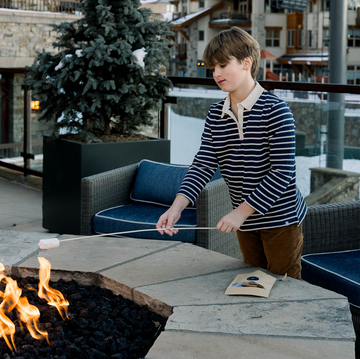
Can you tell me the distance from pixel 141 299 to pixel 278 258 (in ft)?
1.81

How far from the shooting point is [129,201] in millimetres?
4203

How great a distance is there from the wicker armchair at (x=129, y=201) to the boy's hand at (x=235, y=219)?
4.84ft

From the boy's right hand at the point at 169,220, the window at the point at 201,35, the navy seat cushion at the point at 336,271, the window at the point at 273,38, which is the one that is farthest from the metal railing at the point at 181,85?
the window at the point at 201,35

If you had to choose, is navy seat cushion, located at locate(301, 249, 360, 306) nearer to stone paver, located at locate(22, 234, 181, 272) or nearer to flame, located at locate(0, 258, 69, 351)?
stone paver, located at locate(22, 234, 181, 272)

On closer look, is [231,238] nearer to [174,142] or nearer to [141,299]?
[141,299]

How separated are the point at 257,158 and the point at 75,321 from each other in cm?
88

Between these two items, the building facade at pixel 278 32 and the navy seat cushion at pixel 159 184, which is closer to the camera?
the navy seat cushion at pixel 159 184

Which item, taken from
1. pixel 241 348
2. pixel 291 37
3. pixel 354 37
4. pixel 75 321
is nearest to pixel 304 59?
pixel 291 37

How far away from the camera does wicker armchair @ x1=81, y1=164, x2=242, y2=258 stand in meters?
3.56

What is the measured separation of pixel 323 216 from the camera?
10.4 feet

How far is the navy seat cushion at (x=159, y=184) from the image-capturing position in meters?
4.07

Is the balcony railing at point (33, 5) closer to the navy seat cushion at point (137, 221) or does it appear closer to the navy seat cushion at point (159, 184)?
the navy seat cushion at point (159, 184)

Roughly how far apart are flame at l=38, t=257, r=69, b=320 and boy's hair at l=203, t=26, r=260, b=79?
1.06m

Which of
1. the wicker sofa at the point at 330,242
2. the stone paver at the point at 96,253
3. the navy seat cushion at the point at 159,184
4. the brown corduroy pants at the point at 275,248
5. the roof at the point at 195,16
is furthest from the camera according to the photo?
the roof at the point at 195,16
